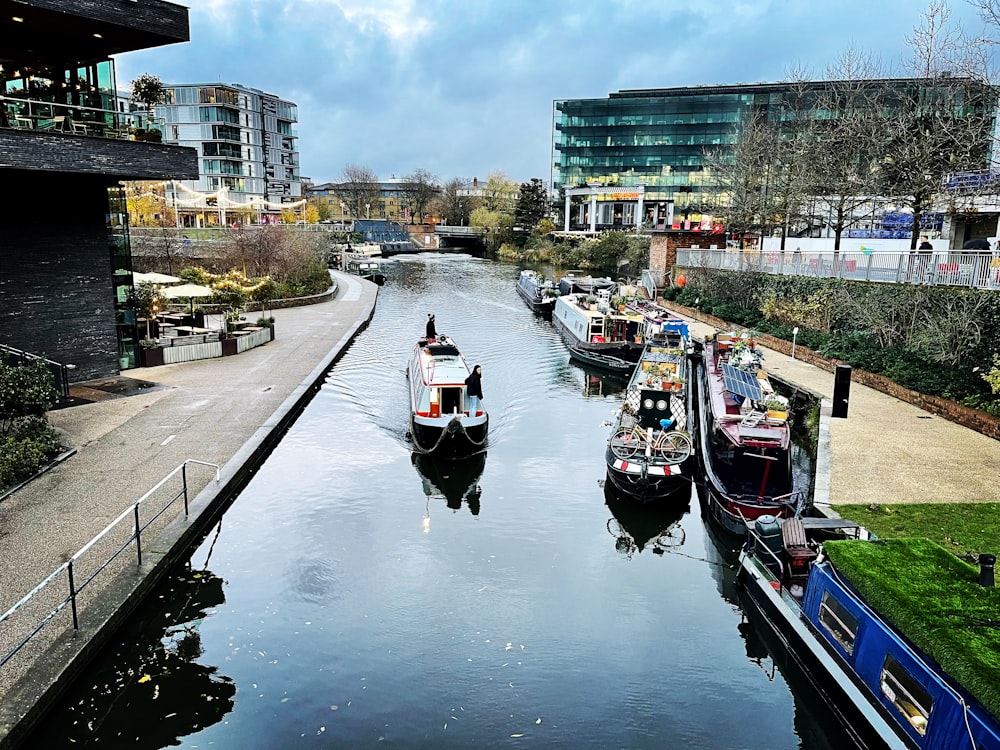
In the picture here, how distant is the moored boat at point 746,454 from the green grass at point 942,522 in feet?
3.94

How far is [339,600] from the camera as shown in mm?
11180

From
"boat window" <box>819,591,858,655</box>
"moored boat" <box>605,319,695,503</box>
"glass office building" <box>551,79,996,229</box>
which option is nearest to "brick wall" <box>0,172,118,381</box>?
"moored boat" <box>605,319,695,503</box>

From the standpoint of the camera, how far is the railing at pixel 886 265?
19.5m

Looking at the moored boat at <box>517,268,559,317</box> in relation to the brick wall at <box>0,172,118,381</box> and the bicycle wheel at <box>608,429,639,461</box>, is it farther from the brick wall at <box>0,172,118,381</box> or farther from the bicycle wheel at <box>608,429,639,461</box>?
the bicycle wheel at <box>608,429,639,461</box>

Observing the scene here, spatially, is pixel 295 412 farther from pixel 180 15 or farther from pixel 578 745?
pixel 578 745

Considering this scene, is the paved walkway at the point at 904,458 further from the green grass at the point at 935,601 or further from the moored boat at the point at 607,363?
the moored boat at the point at 607,363

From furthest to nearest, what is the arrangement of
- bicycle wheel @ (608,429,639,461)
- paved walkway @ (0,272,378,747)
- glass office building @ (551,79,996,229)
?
glass office building @ (551,79,996,229) < bicycle wheel @ (608,429,639,461) < paved walkway @ (0,272,378,747)

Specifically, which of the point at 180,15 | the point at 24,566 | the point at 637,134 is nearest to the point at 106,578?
the point at 24,566

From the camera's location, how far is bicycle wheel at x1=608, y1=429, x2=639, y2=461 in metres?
15.3

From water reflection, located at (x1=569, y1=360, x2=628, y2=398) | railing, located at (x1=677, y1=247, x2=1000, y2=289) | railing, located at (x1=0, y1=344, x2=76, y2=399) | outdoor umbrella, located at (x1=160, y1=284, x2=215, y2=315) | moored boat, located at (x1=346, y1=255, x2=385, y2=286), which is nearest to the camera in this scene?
railing, located at (x1=0, y1=344, x2=76, y2=399)

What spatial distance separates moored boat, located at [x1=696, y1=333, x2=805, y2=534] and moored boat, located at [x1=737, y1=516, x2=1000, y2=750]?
2.52 meters

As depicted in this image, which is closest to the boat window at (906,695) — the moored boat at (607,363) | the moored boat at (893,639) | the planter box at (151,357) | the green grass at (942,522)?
the moored boat at (893,639)

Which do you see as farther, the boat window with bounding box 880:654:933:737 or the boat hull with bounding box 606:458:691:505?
the boat hull with bounding box 606:458:691:505

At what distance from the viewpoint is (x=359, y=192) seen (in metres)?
140
